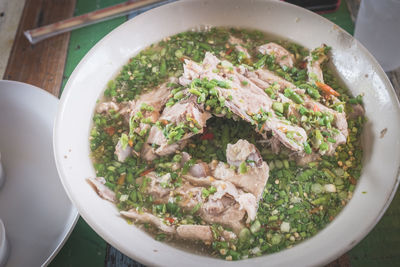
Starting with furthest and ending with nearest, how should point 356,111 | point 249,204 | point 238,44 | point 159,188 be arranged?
point 238,44
point 356,111
point 159,188
point 249,204

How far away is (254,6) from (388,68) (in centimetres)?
98

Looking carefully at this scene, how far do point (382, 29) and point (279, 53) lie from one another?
2.36ft

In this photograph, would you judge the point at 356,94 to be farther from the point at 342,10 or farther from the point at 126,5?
the point at 126,5

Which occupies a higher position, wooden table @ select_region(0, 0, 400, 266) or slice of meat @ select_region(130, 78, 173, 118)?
slice of meat @ select_region(130, 78, 173, 118)

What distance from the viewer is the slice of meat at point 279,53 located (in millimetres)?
2102

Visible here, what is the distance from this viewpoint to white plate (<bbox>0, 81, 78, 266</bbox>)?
179 cm

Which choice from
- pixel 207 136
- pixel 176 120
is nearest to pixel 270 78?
pixel 207 136

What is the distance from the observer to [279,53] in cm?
212

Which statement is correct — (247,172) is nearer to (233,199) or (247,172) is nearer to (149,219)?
(233,199)

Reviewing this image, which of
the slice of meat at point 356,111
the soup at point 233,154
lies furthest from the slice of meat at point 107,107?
the slice of meat at point 356,111

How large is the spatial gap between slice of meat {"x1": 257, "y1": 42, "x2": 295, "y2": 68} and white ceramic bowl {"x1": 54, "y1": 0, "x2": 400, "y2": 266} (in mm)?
138

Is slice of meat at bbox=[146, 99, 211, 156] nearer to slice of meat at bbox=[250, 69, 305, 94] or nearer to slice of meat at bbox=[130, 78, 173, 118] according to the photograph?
slice of meat at bbox=[130, 78, 173, 118]

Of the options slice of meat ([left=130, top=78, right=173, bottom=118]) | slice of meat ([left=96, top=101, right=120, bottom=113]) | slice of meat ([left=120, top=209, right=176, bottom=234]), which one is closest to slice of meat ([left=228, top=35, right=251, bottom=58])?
slice of meat ([left=130, top=78, right=173, bottom=118])

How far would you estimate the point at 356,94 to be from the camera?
1.97 meters
